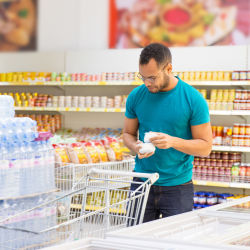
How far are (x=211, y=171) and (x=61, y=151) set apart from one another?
241 centimetres

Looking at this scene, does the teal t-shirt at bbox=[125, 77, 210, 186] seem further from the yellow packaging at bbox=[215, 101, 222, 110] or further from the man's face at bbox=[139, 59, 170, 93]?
the yellow packaging at bbox=[215, 101, 222, 110]

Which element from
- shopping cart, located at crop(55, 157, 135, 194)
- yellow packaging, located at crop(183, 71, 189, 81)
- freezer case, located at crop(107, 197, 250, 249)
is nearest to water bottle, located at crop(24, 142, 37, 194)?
shopping cart, located at crop(55, 157, 135, 194)

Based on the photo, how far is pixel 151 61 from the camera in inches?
93.7

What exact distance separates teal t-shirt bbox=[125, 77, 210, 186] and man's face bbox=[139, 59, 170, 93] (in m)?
0.11

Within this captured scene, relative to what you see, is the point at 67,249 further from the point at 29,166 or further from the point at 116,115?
the point at 116,115

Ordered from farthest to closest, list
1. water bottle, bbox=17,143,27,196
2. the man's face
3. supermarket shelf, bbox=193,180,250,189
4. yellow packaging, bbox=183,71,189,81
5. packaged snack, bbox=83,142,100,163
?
yellow packaging, bbox=183,71,189,81 < supermarket shelf, bbox=193,180,250,189 < packaged snack, bbox=83,142,100,163 < water bottle, bbox=17,143,27,196 < the man's face

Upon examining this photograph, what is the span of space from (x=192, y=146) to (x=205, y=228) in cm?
68

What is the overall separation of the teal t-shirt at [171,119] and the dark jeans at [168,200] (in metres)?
0.04

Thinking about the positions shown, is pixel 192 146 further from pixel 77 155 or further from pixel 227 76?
pixel 227 76

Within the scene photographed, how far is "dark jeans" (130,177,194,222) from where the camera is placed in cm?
256

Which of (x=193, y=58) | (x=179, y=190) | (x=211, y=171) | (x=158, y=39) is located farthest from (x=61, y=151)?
(x=158, y=39)

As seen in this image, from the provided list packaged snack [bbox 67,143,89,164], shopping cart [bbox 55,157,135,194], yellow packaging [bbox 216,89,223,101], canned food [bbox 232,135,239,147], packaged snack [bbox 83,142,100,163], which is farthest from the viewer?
yellow packaging [bbox 216,89,223,101]

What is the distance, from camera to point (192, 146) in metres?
2.42

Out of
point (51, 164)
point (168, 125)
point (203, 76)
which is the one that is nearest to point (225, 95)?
point (203, 76)
